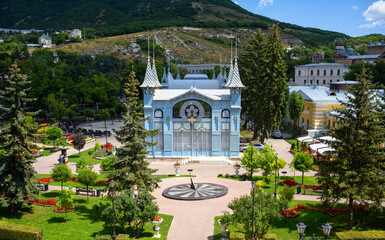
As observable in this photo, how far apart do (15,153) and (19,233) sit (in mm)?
5724

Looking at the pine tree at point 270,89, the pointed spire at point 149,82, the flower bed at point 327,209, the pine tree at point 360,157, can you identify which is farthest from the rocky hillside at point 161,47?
the pine tree at point 360,157

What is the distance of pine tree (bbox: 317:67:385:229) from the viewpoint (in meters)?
19.0

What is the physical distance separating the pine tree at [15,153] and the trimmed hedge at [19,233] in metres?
2.94

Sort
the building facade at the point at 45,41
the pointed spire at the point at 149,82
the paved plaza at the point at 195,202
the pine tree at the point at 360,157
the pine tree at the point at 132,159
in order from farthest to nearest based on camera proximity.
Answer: the building facade at the point at 45,41 < the pointed spire at the point at 149,82 < the pine tree at the point at 132,159 < the paved plaza at the point at 195,202 < the pine tree at the point at 360,157

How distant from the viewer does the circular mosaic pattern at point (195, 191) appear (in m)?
26.8

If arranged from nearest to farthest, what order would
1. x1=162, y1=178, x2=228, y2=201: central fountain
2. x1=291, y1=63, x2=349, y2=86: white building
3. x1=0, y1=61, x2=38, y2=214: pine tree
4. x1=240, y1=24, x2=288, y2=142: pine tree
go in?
x1=0, y1=61, x2=38, y2=214: pine tree, x1=162, y1=178, x2=228, y2=201: central fountain, x1=240, y1=24, x2=288, y2=142: pine tree, x1=291, y1=63, x2=349, y2=86: white building

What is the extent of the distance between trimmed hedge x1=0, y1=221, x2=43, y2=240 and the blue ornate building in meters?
22.1

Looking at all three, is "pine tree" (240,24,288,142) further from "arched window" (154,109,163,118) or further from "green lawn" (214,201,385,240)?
"green lawn" (214,201,385,240)

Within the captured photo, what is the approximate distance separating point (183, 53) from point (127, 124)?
15544 centimetres

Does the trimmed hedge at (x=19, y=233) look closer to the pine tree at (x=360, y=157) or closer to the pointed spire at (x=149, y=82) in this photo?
the pine tree at (x=360, y=157)

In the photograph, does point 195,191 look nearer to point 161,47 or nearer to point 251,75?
point 251,75

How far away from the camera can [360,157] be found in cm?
1952

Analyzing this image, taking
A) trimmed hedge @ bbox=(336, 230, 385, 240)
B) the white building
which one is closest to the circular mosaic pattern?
trimmed hedge @ bbox=(336, 230, 385, 240)

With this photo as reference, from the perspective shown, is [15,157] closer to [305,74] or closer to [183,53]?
[305,74]
